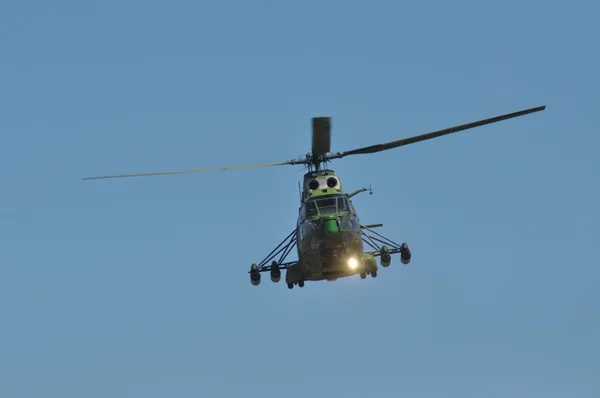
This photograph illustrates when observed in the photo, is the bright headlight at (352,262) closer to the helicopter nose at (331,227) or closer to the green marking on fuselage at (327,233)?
the green marking on fuselage at (327,233)

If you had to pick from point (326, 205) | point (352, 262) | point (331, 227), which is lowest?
point (352, 262)

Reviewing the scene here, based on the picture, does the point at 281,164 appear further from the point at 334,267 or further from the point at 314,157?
the point at 334,267

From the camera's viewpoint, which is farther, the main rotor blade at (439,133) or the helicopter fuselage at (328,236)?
the main rotor blade at (439,133)

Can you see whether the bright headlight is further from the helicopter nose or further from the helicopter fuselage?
the helicopter nose

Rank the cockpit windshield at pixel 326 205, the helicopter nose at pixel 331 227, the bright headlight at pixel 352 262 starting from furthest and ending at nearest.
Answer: the cockpit windshield at pixel 326 205 < the bright headlight at pixel 352 262 < the helicopter nose at pixel 331 227

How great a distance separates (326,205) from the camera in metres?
49.3

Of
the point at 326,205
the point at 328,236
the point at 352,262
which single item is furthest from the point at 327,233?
the point at 352,262

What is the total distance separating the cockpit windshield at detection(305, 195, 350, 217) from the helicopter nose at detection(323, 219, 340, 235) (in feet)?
2.76

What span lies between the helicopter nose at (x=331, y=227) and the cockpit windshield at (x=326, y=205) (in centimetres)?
84

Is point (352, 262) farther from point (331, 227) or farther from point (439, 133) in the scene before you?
point (439, 133)

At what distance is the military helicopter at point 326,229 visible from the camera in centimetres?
4850

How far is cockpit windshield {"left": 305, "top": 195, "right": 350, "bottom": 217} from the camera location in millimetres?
49156

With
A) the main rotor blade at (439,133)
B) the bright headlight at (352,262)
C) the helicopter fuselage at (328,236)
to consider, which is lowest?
the bright headlight at (352,262)

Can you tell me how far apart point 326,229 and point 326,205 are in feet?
5.11
